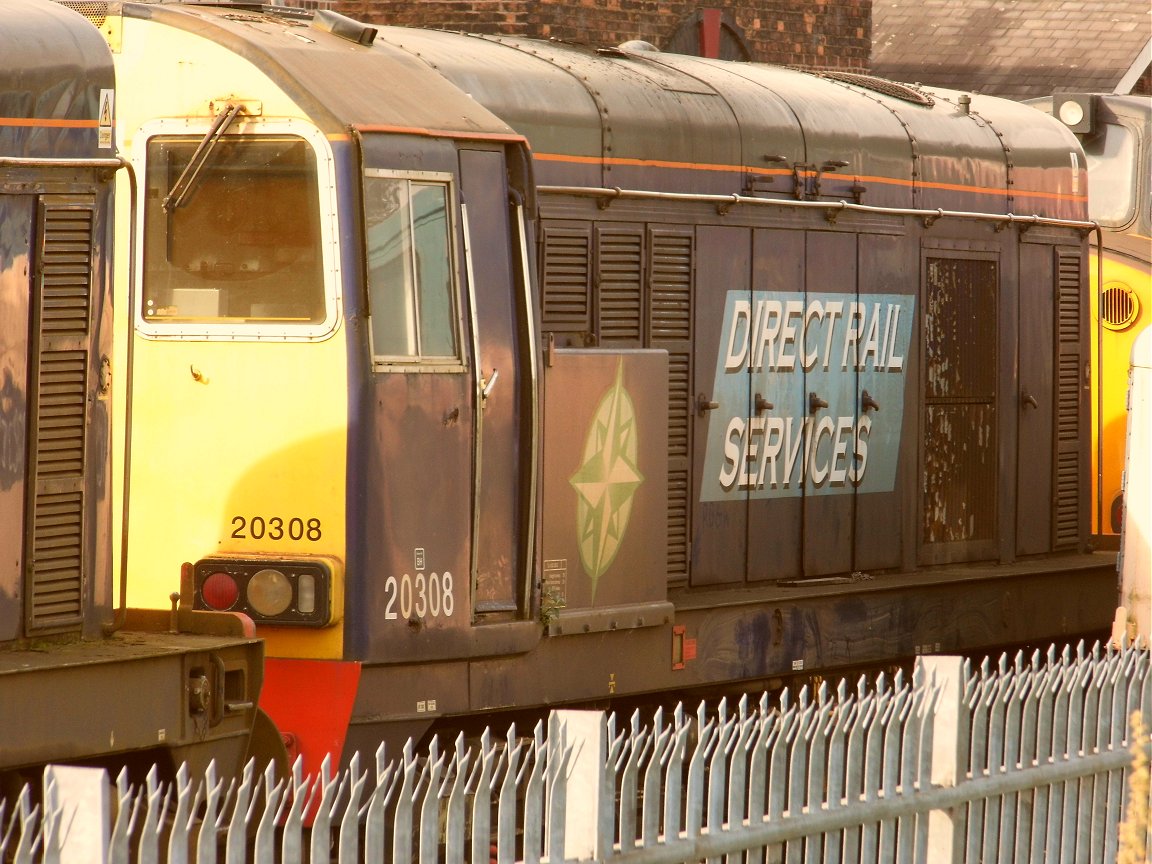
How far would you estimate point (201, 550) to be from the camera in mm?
7293

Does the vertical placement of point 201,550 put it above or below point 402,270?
below

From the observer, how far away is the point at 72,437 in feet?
20.7

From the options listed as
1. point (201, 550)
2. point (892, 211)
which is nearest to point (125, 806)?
point (201, 550)

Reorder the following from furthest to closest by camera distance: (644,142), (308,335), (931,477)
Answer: (931,477), (644,142), (308,335)

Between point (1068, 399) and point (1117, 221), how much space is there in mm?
1645

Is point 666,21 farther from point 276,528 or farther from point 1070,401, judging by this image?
point 276,528

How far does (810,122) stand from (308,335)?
12.7 feet

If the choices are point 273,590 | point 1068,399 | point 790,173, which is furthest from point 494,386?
point 1068,399

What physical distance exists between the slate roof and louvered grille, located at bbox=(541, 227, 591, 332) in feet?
56.7

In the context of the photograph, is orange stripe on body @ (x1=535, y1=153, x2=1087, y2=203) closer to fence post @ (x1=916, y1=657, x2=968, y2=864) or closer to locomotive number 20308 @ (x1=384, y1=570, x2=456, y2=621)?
locomotive number 20308 @ (x1=384, y1=570, x2=456, y2=621)

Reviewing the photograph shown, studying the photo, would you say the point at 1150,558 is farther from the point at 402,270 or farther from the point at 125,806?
the point at 125,806

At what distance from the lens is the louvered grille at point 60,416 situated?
20.4ft

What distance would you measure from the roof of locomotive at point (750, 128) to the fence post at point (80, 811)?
16.3ft

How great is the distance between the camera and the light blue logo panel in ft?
32.0
